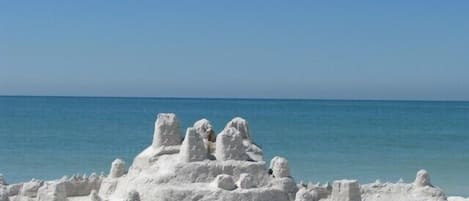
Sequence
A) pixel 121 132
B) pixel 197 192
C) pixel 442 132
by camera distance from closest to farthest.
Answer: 1. pixel 197 192
2. pixel 121 132
3. pixel 442 132

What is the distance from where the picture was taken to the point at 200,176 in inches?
860

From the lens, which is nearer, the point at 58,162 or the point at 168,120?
the point at 168,120

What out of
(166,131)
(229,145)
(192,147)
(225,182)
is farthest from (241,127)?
(225,182)

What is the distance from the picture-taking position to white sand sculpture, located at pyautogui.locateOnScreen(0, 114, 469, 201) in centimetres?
2133

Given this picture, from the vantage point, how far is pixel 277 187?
22.5 metres

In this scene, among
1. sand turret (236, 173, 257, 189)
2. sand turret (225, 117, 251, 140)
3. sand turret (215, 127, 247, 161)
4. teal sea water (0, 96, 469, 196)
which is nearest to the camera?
sand turret (236, 173, 257, 189)

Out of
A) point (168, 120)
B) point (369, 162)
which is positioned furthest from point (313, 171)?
point (168, 120)

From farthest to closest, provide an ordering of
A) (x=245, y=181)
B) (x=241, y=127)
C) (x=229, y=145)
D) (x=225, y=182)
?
(x=241, y=127)
(x=229, y=145)
(x=245, y=181)
(x=225, y=182)

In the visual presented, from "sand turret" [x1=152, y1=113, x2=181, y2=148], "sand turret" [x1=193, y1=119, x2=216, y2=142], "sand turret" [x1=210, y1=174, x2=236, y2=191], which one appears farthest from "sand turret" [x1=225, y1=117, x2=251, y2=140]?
"sand turret" [x1=210, y1=174, x2=236, y2=191]

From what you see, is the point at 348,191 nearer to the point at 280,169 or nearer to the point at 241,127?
the point at 280,169

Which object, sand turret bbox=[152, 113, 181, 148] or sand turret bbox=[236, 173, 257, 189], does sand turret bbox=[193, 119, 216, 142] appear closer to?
sand turret bbox=[152, 113, 181, 148]

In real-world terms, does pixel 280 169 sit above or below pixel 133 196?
above

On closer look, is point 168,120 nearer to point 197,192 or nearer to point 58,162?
point 197,192

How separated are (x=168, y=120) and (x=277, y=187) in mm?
3117
